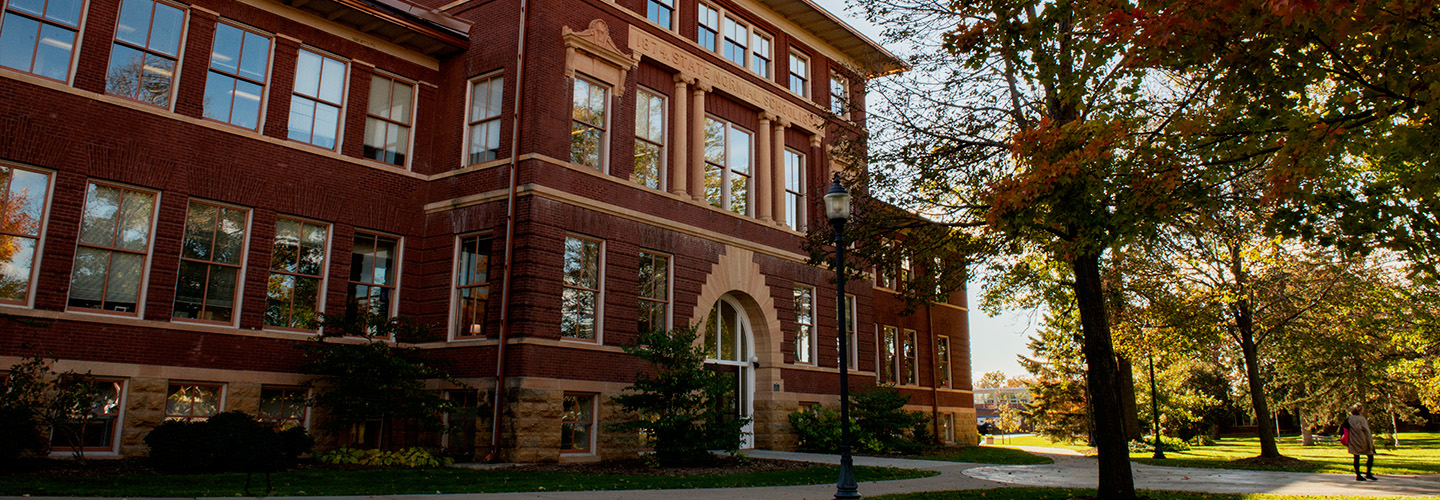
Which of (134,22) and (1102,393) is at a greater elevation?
(134,22)

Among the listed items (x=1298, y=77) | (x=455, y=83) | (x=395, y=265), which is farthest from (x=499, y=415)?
(x=1298, y=77)

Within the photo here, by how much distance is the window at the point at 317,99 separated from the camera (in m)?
18.8

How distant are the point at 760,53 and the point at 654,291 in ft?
29.1

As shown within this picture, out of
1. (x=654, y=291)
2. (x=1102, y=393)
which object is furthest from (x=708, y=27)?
(x=1102, y=393)

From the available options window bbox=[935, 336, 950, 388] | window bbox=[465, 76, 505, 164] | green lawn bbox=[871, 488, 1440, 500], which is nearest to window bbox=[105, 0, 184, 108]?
window bbox=[465, 76, 505, 164]

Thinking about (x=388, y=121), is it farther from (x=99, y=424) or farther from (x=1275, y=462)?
(x=1275, y=462)

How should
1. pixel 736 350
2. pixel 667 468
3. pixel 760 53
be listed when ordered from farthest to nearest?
pixel 760 53, pixel 736 350, pixel 667 468

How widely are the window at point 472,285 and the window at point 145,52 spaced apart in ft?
20.5

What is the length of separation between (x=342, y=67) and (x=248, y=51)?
76.6 inches

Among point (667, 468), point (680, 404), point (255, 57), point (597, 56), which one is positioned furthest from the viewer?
point (597, 56)

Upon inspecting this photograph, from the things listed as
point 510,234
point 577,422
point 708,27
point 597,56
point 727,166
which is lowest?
point 577,422

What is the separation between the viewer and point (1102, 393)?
41.4 ft

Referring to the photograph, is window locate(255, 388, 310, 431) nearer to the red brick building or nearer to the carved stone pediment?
the red brick building

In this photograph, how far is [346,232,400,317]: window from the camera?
19.1 metres
